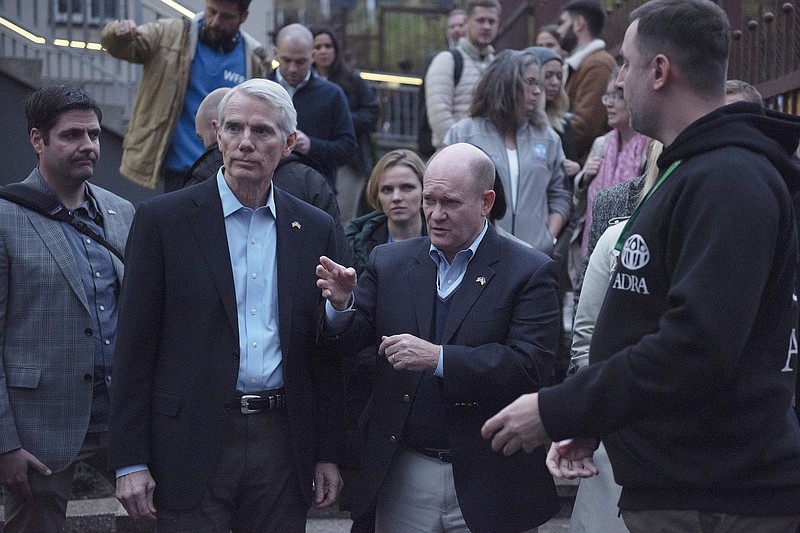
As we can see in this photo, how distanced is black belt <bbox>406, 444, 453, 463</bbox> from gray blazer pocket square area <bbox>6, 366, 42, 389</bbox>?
62.6 inches

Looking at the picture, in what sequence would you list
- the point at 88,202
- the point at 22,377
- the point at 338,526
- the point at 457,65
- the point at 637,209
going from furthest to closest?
the point at 457,65 → the point at 338,526 → the point at 88,202 → the point at 22,377 → the point at 637,209

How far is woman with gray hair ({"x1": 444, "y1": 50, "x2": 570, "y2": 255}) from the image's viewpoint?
727 cm

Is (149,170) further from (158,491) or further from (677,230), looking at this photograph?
(677,230)

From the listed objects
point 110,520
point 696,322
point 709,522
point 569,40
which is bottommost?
point 110,520

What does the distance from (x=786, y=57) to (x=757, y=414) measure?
532 centimetres

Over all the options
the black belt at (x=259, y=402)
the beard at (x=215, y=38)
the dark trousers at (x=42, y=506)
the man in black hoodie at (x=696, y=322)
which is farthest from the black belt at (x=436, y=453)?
the beard at (x=215, y=38)

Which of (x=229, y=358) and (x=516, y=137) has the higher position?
(x=516, y=137)

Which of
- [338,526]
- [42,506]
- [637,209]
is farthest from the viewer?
[338,526]

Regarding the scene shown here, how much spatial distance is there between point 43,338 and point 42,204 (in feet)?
1.85

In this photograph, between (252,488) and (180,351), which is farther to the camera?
(252,488)

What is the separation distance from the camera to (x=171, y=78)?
734 cm

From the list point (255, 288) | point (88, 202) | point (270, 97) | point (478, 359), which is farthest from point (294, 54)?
point (478, 359)

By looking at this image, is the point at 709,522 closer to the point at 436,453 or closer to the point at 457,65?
the point at 436,453

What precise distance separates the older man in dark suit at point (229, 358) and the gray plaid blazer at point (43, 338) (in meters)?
0.72
